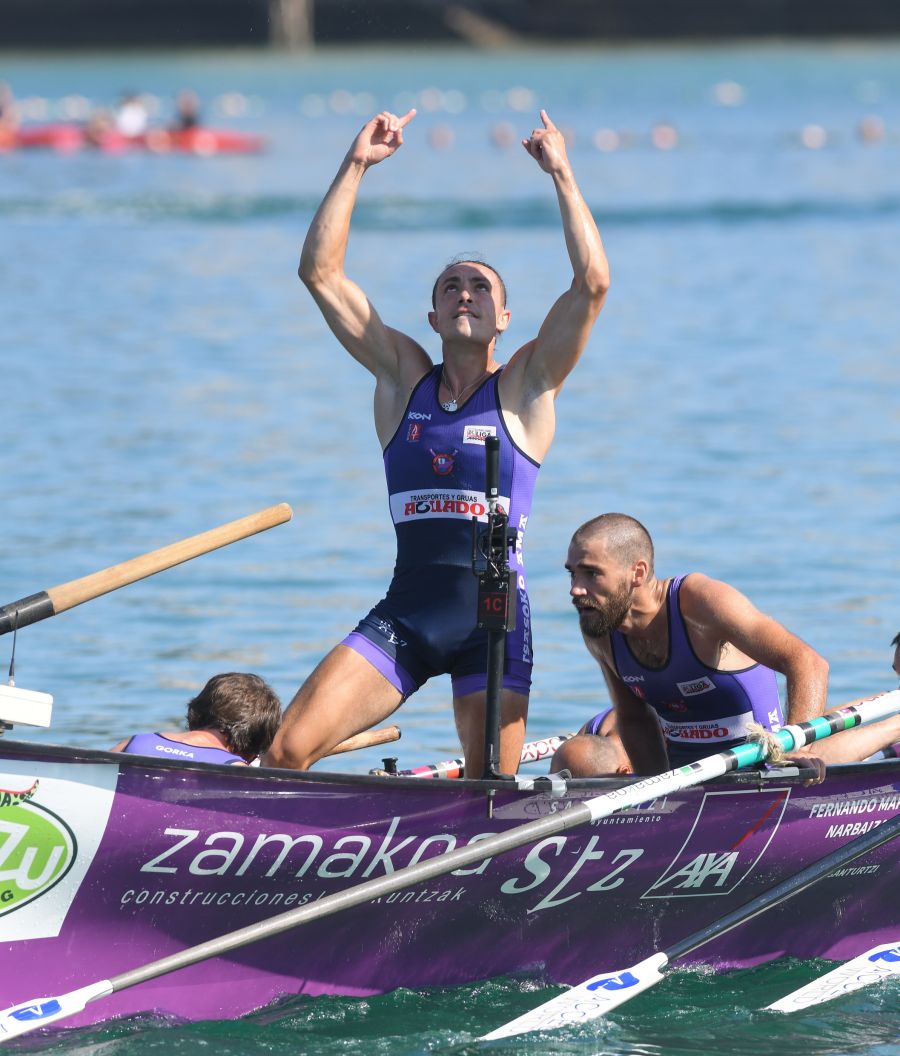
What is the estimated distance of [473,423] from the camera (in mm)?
6582

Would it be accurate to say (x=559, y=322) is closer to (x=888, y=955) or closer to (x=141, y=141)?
(x=888, y=955)

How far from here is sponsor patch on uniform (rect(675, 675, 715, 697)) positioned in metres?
6.73

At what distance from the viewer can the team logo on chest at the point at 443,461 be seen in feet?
21.6

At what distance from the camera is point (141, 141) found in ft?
145

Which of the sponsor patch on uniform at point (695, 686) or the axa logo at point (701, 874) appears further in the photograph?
the sponsor patch on uniform at point (695, 686)

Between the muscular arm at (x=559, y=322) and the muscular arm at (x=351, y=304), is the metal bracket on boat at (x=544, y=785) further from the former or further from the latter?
the muscular arm at (x=351, y=304)

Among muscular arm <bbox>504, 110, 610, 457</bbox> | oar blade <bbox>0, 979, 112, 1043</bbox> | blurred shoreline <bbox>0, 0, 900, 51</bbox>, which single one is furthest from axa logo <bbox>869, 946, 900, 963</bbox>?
blurred shoreline <bbox>0, 0, 900, 51</bbox>

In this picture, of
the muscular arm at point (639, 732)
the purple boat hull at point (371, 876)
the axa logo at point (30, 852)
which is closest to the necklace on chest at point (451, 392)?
the muscular arm at point (639, 732)

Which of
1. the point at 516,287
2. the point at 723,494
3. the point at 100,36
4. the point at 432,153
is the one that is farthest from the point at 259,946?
the point at 100,36

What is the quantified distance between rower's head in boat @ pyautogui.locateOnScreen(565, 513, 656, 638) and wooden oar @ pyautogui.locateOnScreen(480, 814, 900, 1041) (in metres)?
1.05

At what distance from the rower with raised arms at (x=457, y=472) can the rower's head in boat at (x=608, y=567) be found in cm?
22

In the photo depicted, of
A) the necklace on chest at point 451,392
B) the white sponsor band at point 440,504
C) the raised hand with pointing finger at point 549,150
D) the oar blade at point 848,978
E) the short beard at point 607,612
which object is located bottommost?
the oar blade at point 848,978

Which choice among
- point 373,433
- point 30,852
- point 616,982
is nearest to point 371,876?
point 616,982

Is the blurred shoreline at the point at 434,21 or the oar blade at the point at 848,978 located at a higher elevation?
the blurred shoreline at the point at 434,21
